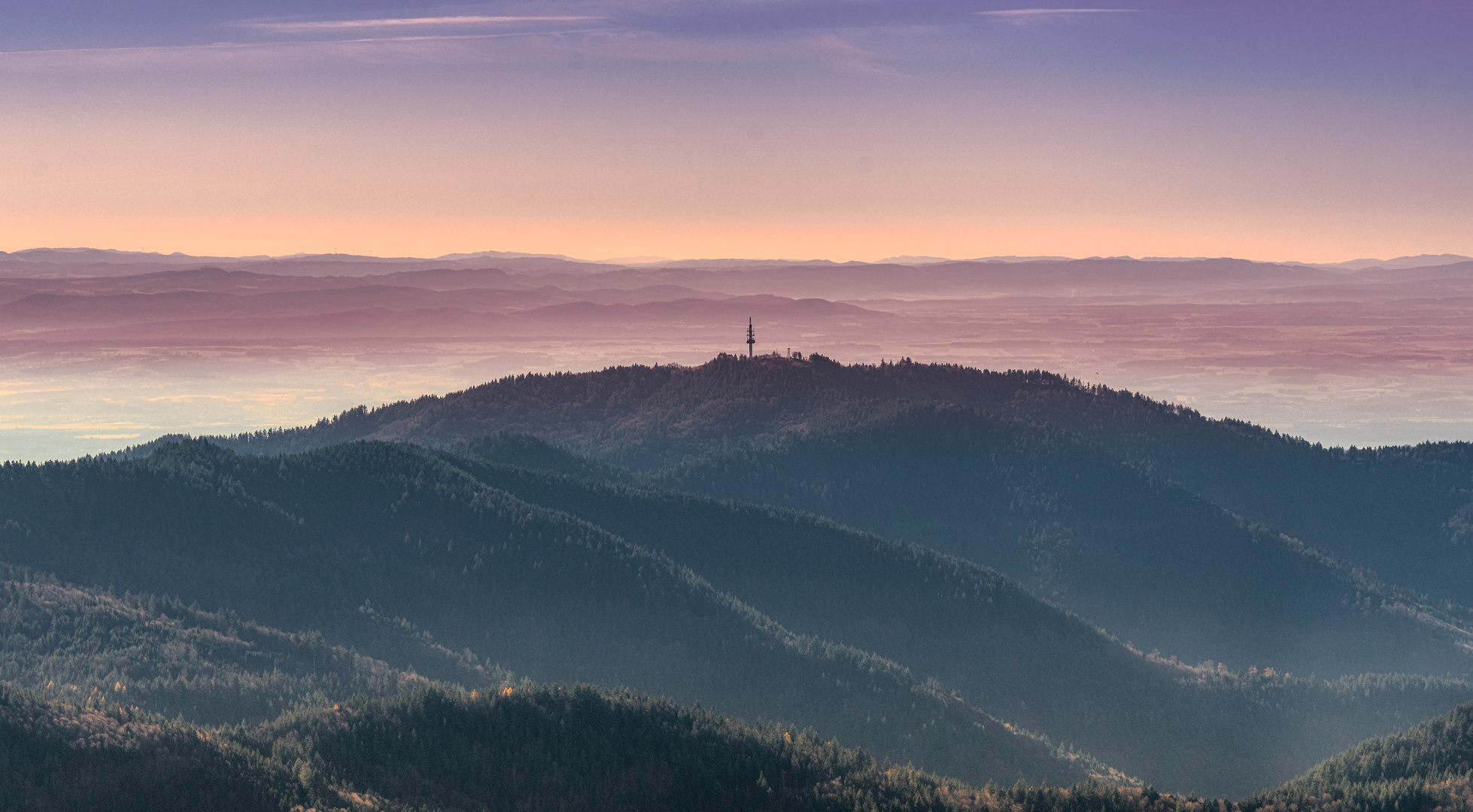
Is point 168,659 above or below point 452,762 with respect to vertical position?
below

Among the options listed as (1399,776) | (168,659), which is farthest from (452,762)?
(1399,776)

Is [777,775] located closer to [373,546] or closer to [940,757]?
[940,757]

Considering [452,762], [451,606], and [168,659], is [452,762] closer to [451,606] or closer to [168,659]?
[168,659]

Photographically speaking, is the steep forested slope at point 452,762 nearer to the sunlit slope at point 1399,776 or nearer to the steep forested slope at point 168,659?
the steep forested slope at point 168,659

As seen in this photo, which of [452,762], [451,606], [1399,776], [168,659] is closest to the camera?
[452,762]

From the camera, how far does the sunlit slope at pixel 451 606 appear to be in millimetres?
164000

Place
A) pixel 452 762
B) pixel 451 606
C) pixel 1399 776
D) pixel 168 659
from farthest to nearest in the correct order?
pixel 451 606, pixel 168 659, pixel 1399 776, pixel 452 762

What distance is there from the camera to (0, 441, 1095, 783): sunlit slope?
164 metres

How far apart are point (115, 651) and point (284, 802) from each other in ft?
220

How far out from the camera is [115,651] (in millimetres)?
124500

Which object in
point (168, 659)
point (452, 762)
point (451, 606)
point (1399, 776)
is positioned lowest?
point (451, 606)

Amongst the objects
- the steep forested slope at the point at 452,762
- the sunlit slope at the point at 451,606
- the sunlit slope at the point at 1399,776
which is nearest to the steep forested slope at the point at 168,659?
the sunlit slope at the point at 451,606

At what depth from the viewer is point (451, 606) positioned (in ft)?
612

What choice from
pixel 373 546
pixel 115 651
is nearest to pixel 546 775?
pixel 115 651
